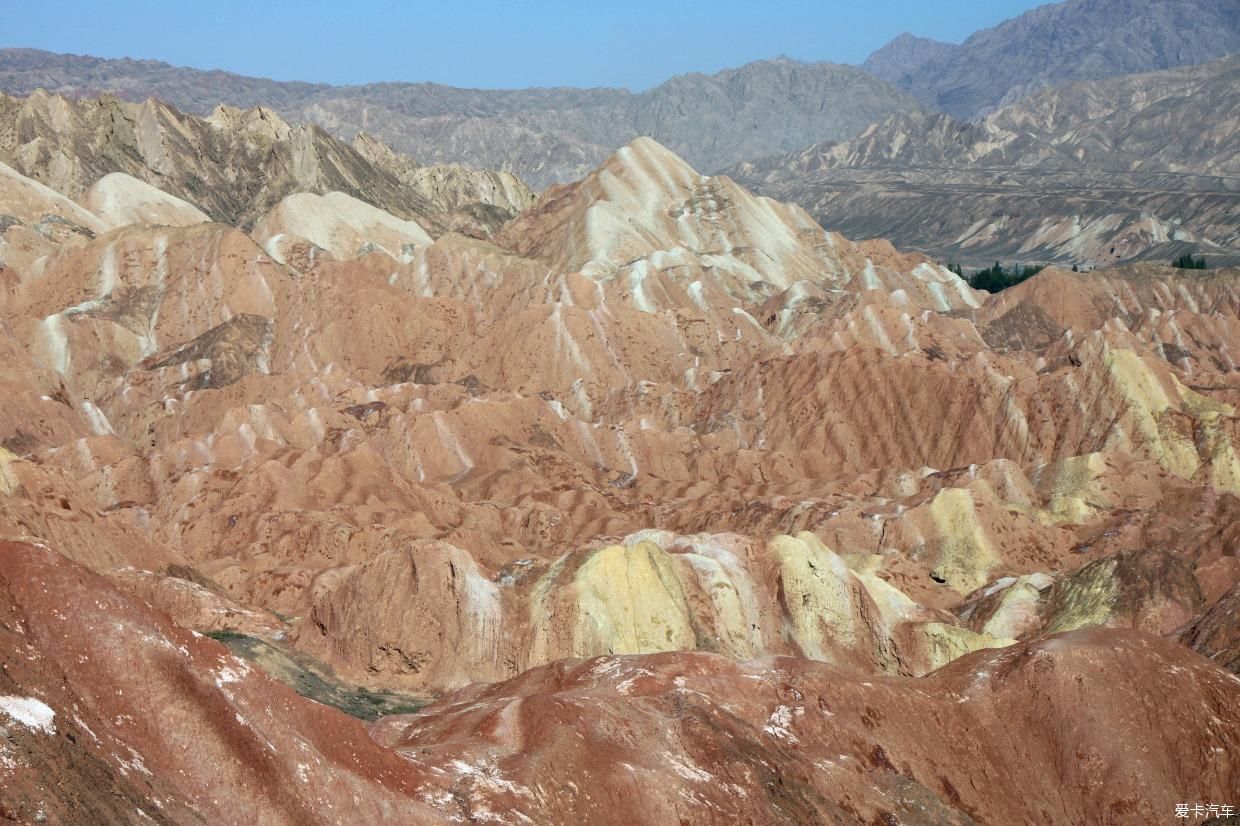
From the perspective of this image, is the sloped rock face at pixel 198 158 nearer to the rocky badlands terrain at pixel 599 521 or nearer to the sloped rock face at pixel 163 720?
the rocky badlands terrain at pixel 599 521

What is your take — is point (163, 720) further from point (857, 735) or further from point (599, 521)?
point (599, 521)

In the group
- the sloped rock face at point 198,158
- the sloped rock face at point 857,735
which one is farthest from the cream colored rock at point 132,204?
the sloped rock face at point 857,735

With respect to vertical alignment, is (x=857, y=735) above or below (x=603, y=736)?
below

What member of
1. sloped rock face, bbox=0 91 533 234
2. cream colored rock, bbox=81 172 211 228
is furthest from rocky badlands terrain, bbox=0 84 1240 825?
sloped rock face, bbox=0 91 533 234

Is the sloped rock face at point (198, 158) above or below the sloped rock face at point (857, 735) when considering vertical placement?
above

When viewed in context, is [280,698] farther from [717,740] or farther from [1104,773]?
[1104,773]

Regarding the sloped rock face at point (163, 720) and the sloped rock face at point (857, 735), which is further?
the sloped rock face at point (857, 735)

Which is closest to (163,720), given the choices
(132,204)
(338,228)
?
(338,228)

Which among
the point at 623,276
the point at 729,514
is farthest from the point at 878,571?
the point at 623,276

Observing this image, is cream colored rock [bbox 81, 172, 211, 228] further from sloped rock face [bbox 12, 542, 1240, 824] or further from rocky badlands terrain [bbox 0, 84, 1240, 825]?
sloped rock face [bbox 12, 542, 1240, 824]
